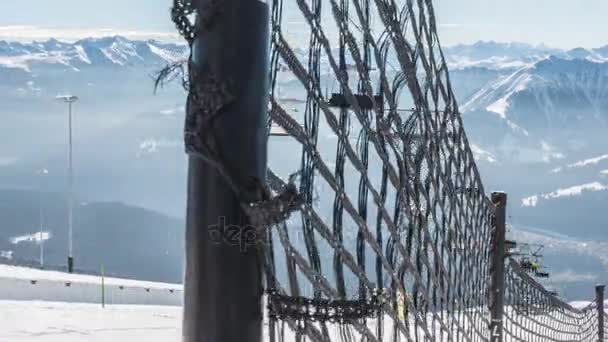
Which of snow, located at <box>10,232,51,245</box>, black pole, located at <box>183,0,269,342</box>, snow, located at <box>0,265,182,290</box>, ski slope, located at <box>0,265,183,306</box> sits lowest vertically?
black pole, located at <box>183,0,269,342</box>

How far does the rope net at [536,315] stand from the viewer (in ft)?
19.7

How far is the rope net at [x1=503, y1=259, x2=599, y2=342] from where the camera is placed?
601 cm

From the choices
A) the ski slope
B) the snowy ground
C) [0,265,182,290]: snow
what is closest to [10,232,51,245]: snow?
[0,265,182,290]: snow

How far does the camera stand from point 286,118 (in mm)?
2537

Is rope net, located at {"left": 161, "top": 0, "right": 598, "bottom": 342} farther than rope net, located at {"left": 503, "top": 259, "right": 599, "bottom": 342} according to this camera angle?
No

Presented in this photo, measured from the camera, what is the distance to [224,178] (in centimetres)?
215

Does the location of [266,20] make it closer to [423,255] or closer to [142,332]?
[423,255]

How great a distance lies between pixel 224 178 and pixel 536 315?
→ 216 inches

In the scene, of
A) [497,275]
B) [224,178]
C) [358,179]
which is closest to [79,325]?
[497,275]

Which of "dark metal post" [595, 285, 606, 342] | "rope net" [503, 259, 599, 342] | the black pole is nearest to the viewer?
the black pole

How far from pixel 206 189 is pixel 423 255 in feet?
4.59

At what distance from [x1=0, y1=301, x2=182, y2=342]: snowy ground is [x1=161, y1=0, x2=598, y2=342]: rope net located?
3.97m

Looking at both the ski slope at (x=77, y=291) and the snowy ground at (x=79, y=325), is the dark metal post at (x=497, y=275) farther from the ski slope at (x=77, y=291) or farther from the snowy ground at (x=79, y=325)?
the ski slope at (x=77, y=291)

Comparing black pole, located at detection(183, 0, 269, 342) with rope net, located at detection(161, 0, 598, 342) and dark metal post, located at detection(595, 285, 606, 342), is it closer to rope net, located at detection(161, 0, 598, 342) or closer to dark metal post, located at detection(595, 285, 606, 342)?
rope net, located at detection(161, 0, 598, 342)
